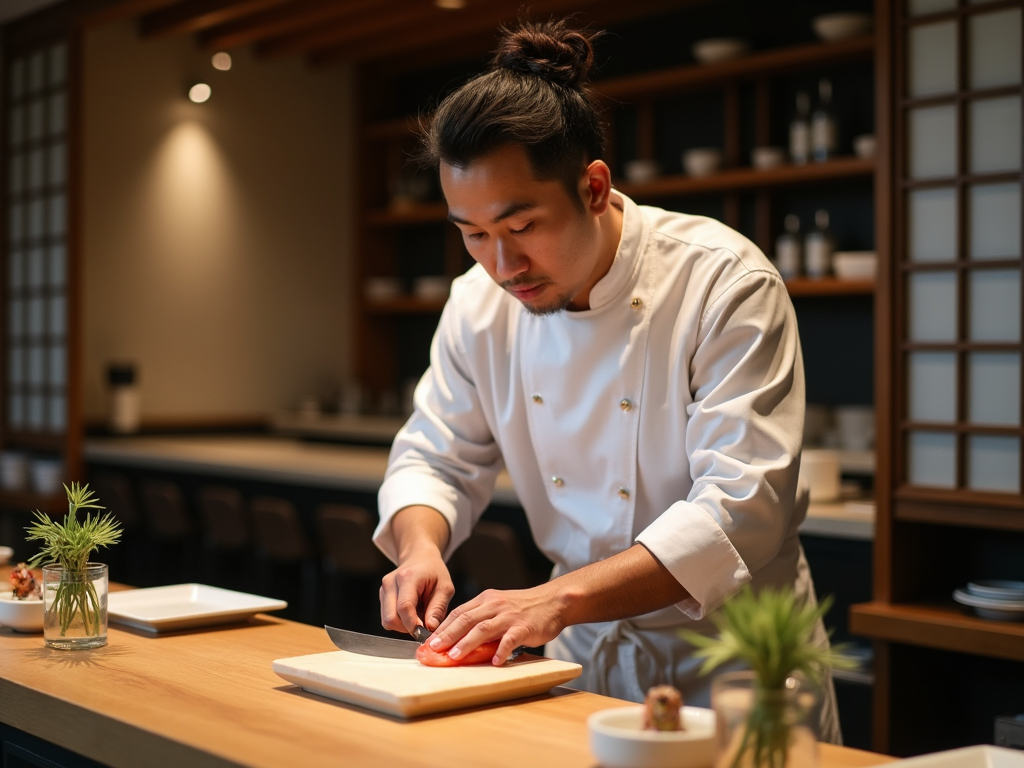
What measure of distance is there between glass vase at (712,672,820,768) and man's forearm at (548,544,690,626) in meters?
0.53

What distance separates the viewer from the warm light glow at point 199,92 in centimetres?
599

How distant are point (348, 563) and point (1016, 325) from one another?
2.41 m

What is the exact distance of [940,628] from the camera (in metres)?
2.79

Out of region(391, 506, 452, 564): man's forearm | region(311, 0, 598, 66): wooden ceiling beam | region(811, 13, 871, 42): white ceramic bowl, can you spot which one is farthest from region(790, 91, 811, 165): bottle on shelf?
region(391, 506, 452, 564): man's forearm

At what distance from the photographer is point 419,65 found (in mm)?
6637

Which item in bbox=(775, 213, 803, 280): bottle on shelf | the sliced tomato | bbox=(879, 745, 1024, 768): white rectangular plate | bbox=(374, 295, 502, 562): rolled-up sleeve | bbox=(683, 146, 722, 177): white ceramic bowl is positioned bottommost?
bbox=(879, 745, 1024, 768): white rectangular plate

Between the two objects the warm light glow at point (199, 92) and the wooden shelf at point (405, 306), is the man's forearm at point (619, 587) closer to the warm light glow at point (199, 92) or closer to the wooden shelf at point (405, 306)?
the wooden shelf at point (405, 306)

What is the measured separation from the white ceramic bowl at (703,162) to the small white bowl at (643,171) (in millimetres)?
190

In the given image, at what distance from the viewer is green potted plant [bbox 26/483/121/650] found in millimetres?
1563

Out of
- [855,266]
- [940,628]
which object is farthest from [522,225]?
[855,266]

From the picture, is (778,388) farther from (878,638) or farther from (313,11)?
(313,11)

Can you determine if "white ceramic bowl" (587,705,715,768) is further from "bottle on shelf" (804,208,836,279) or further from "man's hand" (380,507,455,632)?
"bottle on shelf" (804,208,836,279)

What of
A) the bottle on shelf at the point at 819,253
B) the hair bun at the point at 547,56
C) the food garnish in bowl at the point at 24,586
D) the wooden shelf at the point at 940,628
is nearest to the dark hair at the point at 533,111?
the hair bun at the point at 547,56

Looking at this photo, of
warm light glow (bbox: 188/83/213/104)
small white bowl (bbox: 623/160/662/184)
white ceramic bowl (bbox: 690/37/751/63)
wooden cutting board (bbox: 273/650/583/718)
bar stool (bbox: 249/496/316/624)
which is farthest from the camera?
warm light glow (bbox: 188/83/213/104)
